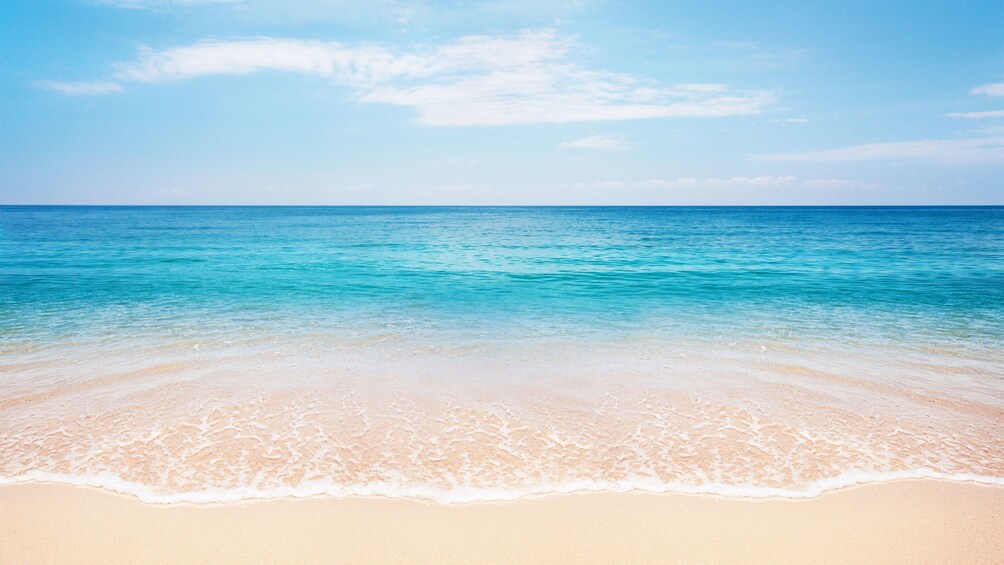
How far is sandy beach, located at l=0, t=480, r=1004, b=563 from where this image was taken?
389 cm

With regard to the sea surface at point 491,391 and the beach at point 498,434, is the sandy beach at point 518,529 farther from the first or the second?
the sea surface at point 491,391

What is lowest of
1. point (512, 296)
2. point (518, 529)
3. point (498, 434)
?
point (518, 529)

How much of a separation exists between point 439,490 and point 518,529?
35.9 inches

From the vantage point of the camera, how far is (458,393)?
23.4 feet

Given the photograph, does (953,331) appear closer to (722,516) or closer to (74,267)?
(722,516)

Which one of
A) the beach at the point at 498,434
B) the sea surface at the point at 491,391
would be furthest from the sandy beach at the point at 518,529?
the sea surface at the point at 491,391

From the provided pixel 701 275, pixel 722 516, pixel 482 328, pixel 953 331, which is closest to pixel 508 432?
pixel 722 516

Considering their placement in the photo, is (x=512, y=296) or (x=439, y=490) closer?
(x=439, y=490)

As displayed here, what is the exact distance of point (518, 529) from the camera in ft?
13.8

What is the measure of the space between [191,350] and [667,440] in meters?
8.36

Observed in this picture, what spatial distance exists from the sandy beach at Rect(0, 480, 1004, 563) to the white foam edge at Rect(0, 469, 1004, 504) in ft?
0.30

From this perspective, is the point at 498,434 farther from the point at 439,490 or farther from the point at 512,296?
the point at 512,296

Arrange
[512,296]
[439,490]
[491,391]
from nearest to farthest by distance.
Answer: [439,490] → [491,391] → [512,296]

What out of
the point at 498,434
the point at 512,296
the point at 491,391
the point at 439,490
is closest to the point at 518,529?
the point at 439,490
